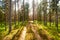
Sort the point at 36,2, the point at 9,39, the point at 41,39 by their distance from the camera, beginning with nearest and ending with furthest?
the point at 9,39 < the point at 41,39 < the point at 36,2

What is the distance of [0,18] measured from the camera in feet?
133

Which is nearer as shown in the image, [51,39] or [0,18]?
[51,39]

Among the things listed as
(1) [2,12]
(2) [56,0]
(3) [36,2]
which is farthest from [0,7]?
(3) [36,2]

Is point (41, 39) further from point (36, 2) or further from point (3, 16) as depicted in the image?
point (36, 2)

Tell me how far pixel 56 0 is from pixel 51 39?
17385mm

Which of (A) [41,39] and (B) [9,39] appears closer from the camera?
(B) [9,39]

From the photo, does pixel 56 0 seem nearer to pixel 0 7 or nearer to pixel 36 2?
pixel 0 7

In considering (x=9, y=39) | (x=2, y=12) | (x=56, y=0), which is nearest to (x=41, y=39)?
(x=9, y=39)

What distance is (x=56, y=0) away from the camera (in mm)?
30031

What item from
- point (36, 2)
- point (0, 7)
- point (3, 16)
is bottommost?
point (3, 16)

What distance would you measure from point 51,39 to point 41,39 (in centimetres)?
141

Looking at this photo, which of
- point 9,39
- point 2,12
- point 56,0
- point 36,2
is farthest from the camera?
point 36,2

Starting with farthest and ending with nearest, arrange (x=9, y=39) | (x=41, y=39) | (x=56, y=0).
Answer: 1. (x=56, y=0)
2. (x=41, y=39)
3. (x=9, y=39)

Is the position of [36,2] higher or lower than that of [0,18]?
higher
